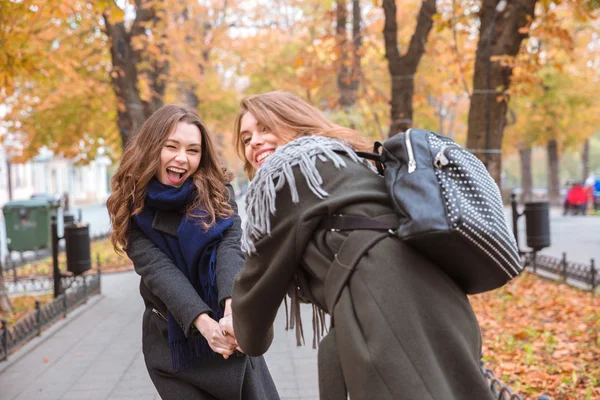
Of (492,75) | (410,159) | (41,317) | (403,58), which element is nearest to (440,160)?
(410,159)

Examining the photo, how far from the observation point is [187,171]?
3.14m

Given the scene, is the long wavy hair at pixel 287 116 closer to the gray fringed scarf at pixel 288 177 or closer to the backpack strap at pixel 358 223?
the gray fringed scarf at pixel 288 177

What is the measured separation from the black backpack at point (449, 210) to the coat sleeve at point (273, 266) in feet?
0.42

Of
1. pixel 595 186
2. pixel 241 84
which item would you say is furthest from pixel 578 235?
pixel 241 84

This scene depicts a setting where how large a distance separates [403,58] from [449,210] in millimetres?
9615

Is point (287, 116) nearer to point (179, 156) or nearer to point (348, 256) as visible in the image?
point (348, 256)

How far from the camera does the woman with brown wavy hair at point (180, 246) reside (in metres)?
2.97

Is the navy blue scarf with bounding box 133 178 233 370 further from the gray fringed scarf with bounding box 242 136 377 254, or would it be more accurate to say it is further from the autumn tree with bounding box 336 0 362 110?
the autumn tree with bounding box 336 0 362 110

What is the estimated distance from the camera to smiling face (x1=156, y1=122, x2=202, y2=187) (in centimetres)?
310

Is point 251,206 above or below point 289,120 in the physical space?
below

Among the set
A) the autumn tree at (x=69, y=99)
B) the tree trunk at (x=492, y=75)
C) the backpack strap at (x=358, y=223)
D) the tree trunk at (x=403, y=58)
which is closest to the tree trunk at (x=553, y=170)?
the autumn tree at (x=69, y=99)

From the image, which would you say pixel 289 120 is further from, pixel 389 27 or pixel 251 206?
pixel 389 27

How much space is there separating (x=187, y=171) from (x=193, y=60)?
20.9 meters

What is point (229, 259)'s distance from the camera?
9.77ft
